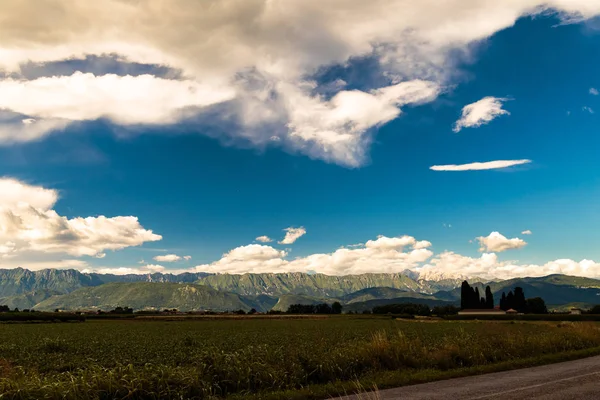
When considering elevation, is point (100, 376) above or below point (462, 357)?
above

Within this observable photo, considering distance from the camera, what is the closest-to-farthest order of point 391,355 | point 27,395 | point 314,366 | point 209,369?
point 27,395, point 209,369, point 314,366, point 391,355

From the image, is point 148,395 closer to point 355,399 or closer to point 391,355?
point 355,399

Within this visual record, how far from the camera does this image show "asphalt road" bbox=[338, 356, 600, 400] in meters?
16.2

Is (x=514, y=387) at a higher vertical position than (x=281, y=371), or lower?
lower

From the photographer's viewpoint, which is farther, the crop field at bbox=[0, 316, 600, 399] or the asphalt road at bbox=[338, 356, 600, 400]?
the asphalt road at bbox=[338, 356, 600, 400]

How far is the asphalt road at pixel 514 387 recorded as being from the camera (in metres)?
16.2

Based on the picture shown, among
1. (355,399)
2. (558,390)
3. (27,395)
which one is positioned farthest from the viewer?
(558,390)

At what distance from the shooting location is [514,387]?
17781mm

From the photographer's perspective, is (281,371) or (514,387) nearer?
(514,387)

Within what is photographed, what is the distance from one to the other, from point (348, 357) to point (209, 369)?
299 inches

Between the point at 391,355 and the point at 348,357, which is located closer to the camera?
the point at 348,357

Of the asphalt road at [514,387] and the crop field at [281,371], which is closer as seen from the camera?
the crop field at [281,371]

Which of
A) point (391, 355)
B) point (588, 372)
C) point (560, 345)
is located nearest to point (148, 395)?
point (391, 355)

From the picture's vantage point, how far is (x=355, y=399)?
15992mm
